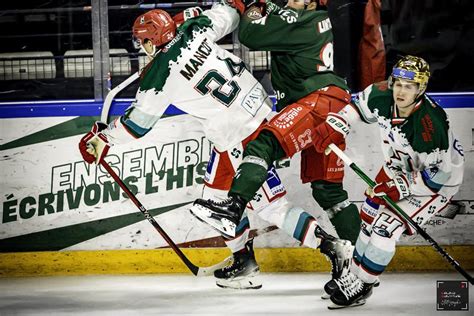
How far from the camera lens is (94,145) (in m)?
5.60

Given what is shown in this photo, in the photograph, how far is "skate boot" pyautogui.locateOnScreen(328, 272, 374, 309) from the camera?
5.31 metres

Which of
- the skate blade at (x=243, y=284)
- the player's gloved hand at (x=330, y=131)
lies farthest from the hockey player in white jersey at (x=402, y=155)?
the skate blade at (x=243, y=284)

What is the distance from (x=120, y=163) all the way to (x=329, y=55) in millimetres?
1136

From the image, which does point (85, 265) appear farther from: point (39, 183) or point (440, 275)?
point (440, 275)

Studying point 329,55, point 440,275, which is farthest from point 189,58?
point 440,275

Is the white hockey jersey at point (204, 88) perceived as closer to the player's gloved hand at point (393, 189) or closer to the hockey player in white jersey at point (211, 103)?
the hockey player in white jersey at point (211, 103)

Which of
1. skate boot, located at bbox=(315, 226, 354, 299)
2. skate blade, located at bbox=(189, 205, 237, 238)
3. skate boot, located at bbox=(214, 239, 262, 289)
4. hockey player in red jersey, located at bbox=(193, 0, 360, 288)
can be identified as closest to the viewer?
skate blade, located at bbox=(189, 205, 237, 238)

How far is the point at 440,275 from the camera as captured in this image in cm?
589

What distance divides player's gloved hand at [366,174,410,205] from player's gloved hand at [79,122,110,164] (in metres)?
1.18

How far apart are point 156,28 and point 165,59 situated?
14 centimetres

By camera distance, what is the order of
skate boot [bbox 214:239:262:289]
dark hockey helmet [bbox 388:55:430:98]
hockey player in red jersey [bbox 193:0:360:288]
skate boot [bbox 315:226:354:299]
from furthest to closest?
skate boot [bbox 214:239:262:289] < skate boot [bbox 315:226:354:299] < hockey player in red jersey [bbox 193:0:360:288] < dark hockey helmet [bbox 388:55:430:98]

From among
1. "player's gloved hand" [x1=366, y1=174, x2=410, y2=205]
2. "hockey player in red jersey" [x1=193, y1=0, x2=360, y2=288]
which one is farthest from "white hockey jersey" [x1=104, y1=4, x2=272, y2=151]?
"player's gloved hand" [x1=366, y1=174, x2=410, y2=205]

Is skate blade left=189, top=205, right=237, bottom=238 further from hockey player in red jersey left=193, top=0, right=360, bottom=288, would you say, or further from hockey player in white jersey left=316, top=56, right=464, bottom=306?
hockey player in white jersey left=316, top=56, right=464, bottom=306

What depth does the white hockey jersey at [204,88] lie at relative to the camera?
553 cm
